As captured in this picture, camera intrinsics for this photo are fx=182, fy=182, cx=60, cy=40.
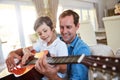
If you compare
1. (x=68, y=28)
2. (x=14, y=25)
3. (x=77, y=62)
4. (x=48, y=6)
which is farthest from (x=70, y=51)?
(x=48, y=6)

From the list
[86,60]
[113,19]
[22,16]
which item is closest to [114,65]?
[86,60]

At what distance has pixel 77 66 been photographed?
2.56 ft

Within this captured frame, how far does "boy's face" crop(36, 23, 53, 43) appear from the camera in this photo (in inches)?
34.1

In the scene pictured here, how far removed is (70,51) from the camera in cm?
91

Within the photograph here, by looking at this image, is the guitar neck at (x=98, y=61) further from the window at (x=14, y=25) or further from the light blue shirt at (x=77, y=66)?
the window at (x=14, y=25)

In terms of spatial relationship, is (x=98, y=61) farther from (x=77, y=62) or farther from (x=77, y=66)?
(x=77, y=66)

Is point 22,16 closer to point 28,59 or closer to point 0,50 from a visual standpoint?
point 0,50

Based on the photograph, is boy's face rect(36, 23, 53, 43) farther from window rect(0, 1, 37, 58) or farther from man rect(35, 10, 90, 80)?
window rect(0, 1, 37, 58)

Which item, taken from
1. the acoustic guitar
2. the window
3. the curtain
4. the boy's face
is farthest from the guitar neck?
the curtain

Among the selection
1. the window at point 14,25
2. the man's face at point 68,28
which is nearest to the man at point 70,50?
the man's face at point 68,28

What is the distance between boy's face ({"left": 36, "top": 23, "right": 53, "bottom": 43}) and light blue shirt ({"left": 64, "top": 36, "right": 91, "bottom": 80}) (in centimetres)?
12

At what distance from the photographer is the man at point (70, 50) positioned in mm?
762

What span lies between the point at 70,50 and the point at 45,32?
0.16 m

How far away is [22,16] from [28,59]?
6.60ft
